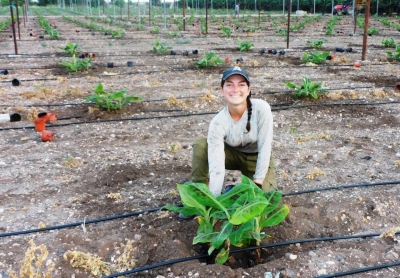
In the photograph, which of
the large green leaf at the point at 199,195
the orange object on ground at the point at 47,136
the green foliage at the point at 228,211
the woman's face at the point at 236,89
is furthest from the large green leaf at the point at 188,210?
the orange object on ground at the point at 47,136

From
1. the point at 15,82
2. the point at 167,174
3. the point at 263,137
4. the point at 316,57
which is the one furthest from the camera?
the point at 316,57

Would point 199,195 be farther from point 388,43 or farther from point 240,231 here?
point 388,43

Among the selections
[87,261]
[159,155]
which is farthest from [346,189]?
[87,261]

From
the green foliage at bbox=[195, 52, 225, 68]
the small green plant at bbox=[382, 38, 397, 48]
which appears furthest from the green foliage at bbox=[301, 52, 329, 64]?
the small green plant at bbox=[382, 38, 397, 48]

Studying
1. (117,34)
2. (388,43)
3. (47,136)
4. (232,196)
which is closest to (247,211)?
(232,196)

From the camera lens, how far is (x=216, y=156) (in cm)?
275

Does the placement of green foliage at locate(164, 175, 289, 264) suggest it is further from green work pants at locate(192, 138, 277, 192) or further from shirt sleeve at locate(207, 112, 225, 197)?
green work pants at locate(192, 138, 277, 192)

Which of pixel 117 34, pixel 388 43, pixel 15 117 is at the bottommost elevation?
pixel 15 117

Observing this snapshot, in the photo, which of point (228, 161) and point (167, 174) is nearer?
point (228, 161)

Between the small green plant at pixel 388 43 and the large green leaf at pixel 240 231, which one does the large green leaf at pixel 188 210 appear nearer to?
the large green leaf at pixel 240 231

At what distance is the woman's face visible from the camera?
266 centimetres

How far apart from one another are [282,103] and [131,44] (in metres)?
9.18

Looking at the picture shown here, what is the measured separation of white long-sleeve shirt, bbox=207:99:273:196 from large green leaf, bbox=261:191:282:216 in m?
0.17

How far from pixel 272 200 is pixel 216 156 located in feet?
1.49
